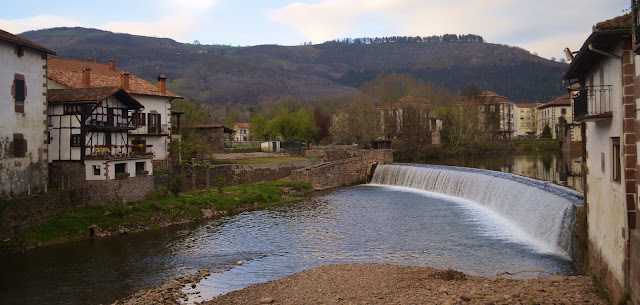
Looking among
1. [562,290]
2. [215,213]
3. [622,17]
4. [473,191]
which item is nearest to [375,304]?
[562,290]

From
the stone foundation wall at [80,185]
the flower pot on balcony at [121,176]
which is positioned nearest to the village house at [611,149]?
the stone foundation wall at [80,185]

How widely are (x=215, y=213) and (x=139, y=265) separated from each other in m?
12.2

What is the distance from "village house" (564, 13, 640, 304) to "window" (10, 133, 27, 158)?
2632 centimetres

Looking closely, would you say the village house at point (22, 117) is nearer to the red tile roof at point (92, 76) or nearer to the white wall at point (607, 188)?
the red tile roof at point (92, 76)

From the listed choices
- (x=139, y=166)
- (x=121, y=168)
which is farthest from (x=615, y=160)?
(x=139, y=166)

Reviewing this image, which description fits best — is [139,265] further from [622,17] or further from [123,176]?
[622,17]

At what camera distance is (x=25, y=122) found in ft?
Answer: 92.9

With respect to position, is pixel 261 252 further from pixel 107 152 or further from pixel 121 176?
pixel 107 152

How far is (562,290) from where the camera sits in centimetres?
1412

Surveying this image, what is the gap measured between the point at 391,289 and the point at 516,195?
55.6 ft

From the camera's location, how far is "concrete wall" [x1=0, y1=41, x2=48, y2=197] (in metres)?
26.8

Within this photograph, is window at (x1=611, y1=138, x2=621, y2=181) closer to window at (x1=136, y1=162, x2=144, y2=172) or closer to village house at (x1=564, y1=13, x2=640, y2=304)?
village house at (x1=564, y1=13, x2=640, y2=304)

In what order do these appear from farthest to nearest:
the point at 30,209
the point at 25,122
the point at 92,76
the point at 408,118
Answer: the point at 408,118
the point at 92,76
the point at 25,122
the point at 30,209

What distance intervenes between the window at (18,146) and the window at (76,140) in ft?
8.79
